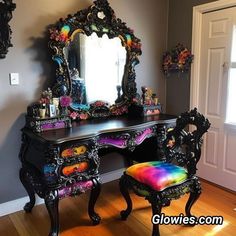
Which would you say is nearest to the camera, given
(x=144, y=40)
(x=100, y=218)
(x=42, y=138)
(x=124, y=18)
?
(x=42, y=138)

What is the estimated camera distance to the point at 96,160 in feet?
7.22

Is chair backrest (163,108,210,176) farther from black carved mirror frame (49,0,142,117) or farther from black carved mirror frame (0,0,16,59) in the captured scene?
black carved mirror frame (0,0,16,59)

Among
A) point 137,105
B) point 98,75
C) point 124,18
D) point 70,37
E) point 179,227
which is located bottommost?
point 179,227

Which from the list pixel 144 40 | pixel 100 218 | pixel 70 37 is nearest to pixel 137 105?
pixel 144 40

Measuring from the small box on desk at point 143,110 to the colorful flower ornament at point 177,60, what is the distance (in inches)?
23.2

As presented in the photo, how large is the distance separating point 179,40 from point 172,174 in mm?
1847

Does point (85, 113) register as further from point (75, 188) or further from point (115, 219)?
point (115, 219)

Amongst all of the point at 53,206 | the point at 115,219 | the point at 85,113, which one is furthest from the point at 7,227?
the point at 85,113

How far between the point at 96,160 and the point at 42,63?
1044 mm

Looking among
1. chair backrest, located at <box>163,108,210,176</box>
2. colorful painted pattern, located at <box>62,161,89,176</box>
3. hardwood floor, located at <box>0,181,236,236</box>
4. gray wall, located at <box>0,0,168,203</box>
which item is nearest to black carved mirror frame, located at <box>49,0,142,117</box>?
gray wall, located at <box>0,0,168,203</box>

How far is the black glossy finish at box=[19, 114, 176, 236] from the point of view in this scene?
1.99 m

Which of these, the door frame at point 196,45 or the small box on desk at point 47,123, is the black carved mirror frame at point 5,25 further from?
the door frame at point 196,45

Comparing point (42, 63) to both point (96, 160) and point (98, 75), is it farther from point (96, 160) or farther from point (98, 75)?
point (96, 160)

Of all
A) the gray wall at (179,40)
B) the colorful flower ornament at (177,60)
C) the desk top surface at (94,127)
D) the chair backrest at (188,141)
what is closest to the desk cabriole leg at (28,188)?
the desk top surface at (94,127)
